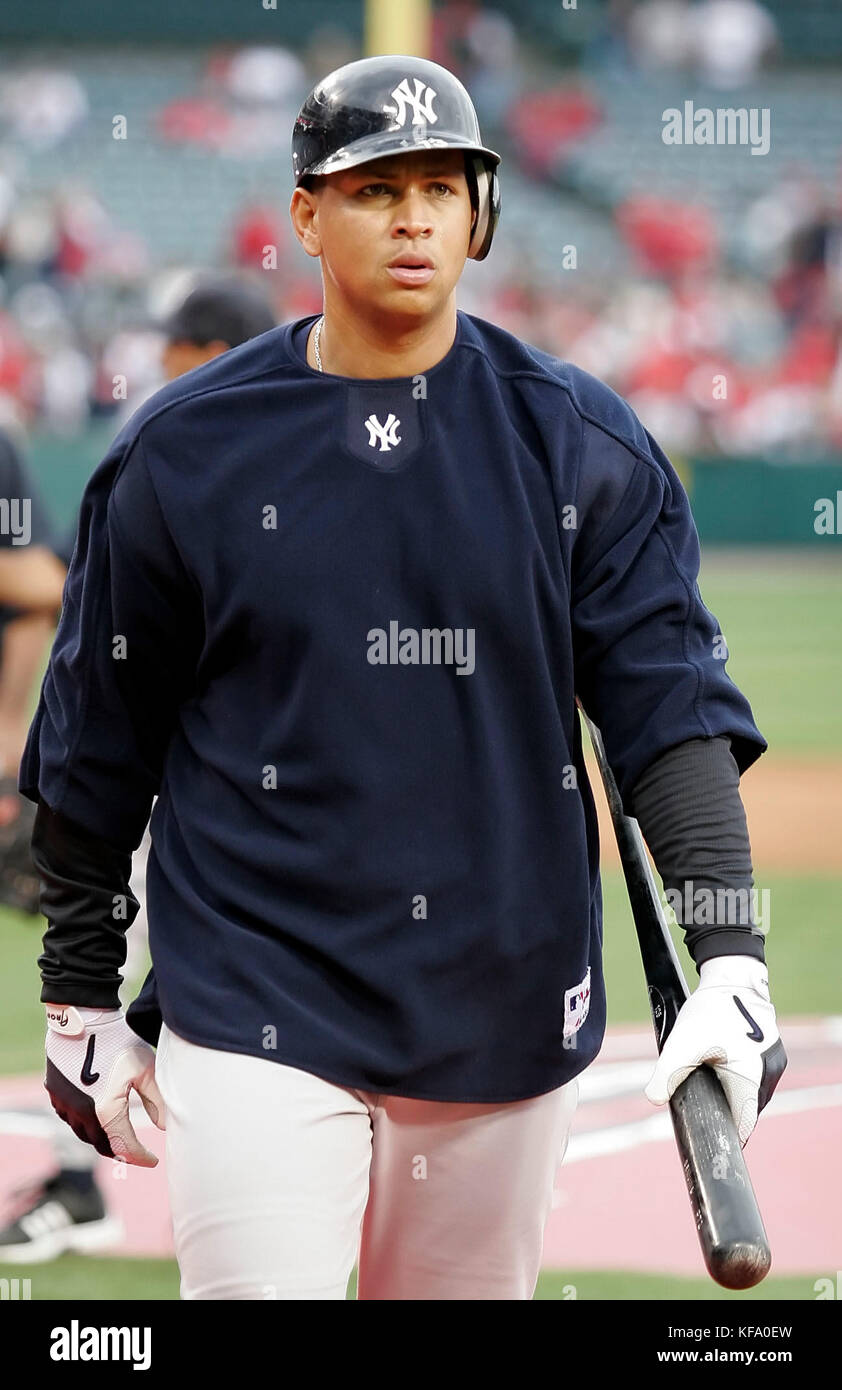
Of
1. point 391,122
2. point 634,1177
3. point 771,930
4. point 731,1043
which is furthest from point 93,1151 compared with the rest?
point 771,930

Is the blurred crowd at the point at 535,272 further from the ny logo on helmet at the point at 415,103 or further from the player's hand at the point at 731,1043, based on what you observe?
the player's hand at the point at 731,1043

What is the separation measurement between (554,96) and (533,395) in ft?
77.5

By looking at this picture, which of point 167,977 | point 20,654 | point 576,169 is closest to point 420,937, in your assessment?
point 167,977

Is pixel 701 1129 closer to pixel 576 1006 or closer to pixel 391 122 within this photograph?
pixel 576 1006

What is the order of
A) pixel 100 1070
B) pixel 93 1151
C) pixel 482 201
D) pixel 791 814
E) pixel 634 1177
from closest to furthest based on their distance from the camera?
1. pixel 482 201
2. pixel 100 1070
3. pixel 93 1151
4. pixel 634 1177
5. pixel 791 814

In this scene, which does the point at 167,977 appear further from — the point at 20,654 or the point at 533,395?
the point at 20,654

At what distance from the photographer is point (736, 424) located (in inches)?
840

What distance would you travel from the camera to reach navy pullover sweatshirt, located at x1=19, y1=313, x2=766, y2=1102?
2.49 m

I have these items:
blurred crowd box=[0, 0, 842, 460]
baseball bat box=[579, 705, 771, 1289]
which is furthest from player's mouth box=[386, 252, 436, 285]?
blurred crowd box=[0, 0, 842, 460]

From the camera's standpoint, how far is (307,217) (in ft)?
8.64

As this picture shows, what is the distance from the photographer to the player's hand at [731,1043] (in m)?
2.31

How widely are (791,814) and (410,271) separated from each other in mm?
8094

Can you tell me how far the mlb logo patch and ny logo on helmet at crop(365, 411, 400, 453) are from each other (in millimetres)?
800

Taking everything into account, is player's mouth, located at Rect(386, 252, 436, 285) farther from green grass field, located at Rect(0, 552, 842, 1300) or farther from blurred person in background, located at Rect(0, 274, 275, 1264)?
green grass field, located at Rect(0, 552, 842, 1300)
